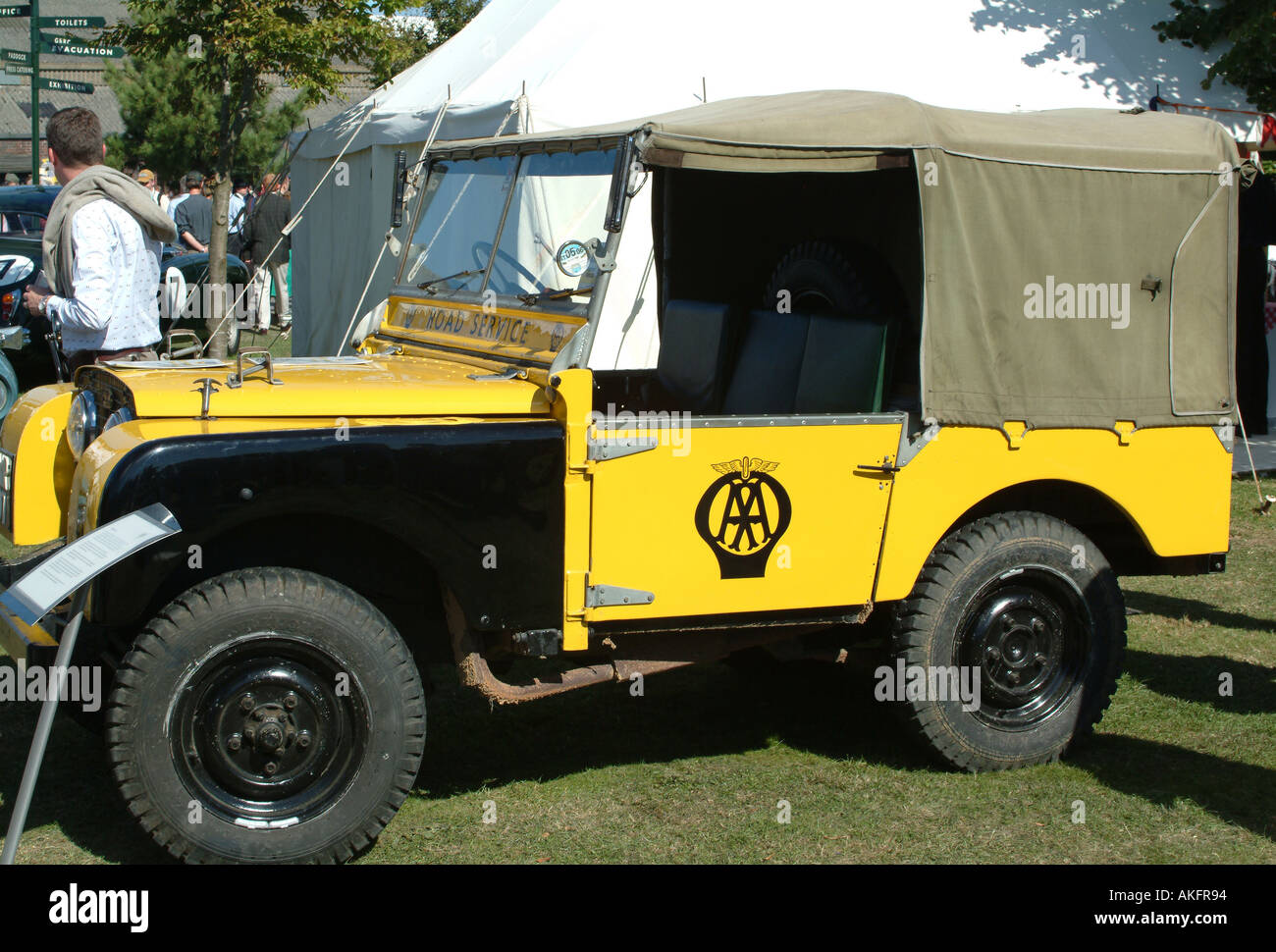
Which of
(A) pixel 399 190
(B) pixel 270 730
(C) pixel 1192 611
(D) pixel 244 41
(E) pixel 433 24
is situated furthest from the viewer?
(E) pixel 433 24

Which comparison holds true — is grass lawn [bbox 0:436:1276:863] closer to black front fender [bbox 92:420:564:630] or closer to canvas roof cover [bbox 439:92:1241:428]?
black front fender [bbox 92:420:564:630]

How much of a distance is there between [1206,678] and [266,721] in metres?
4.09

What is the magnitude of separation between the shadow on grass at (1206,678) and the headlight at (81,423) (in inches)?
170

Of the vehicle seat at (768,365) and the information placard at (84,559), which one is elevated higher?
the vehicle seat at (768,365)

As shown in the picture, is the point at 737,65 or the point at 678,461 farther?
the point at 737,65

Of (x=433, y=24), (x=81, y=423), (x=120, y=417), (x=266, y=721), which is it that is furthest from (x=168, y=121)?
(x=266, y=721)

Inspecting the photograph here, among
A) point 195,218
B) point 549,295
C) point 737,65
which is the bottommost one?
point 549,295

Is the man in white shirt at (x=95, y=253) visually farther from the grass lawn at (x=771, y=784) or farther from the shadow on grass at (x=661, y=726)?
the shadow on grass at (x=661, y=726)

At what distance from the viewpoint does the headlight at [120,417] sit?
380cm

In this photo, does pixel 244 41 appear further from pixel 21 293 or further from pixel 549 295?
pixel 549 295

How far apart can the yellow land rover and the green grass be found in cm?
29

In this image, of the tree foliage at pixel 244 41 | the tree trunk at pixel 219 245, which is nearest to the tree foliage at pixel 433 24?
the tree foliage at pixel 244 41

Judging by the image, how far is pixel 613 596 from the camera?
4039 mm

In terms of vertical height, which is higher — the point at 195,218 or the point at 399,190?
the point at 195,218
